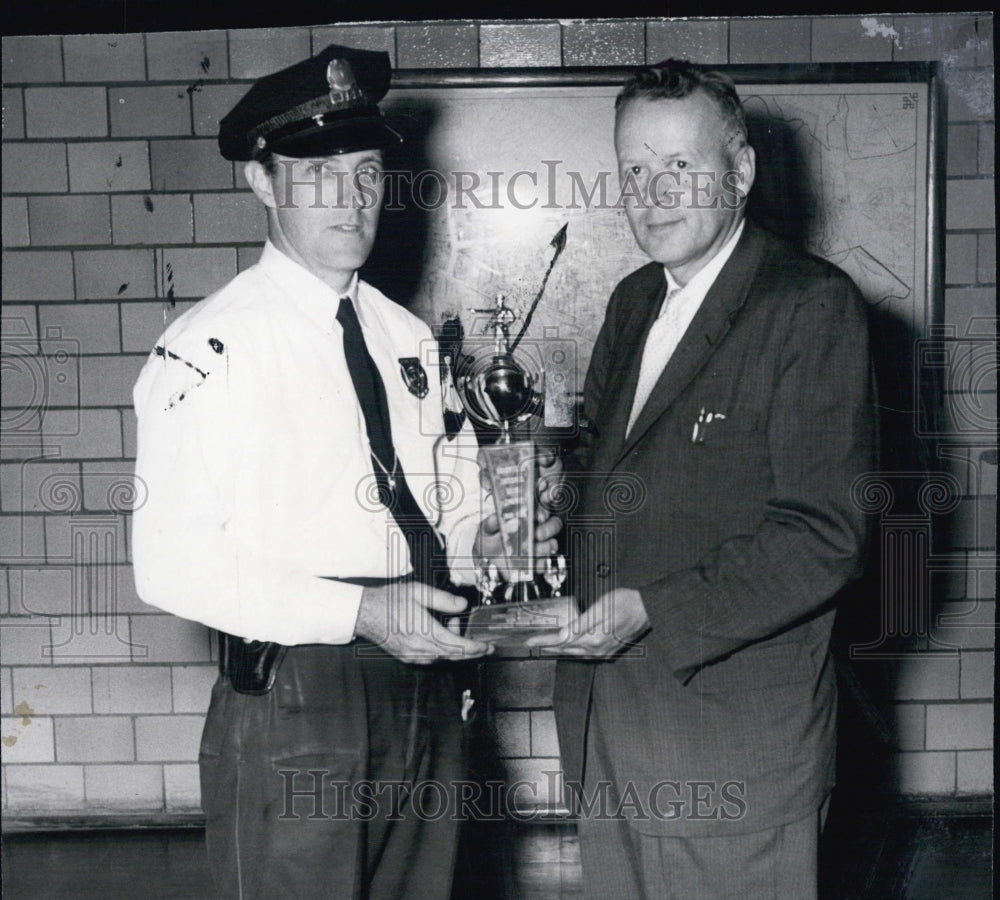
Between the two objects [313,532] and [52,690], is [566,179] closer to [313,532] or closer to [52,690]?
[313,532]

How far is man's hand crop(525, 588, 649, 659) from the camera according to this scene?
1.90 metres

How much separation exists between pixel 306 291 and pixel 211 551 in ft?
1.83

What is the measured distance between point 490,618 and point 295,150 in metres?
1.02

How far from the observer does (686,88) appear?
6.31 ft

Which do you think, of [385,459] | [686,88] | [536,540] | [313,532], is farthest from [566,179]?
[313,532]

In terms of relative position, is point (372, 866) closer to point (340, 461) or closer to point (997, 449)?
point (340, 461)

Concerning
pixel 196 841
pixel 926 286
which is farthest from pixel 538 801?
pixel 926 286

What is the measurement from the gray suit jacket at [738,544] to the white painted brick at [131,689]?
1.05 metres

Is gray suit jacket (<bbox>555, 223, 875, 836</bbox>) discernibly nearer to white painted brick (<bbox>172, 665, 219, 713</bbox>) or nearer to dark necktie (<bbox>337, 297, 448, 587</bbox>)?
dark necktie (<bbox>337, 297, 448, 587</bbox>)

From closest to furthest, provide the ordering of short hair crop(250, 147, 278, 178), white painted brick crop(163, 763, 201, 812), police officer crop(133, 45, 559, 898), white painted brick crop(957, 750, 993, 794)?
1. police officer crop(133, 45, 559, 898)
2. short hair crop(250, 147, 278, 178)
3. white painted brick crop(163, 763, 201, 812)
4. white painted brick crop(957, 750, 993, 794)

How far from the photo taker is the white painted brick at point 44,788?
2477 millimetres

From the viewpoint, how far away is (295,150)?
205 centimetres

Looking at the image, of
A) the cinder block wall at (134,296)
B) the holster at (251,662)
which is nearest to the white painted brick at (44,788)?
the cinder block wall at (134,296)

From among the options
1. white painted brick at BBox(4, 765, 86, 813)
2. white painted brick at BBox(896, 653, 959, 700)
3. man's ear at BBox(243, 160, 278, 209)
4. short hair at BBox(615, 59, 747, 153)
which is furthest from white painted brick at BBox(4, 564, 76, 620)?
white painted brick at BBox(896, 653, 959, 700)
